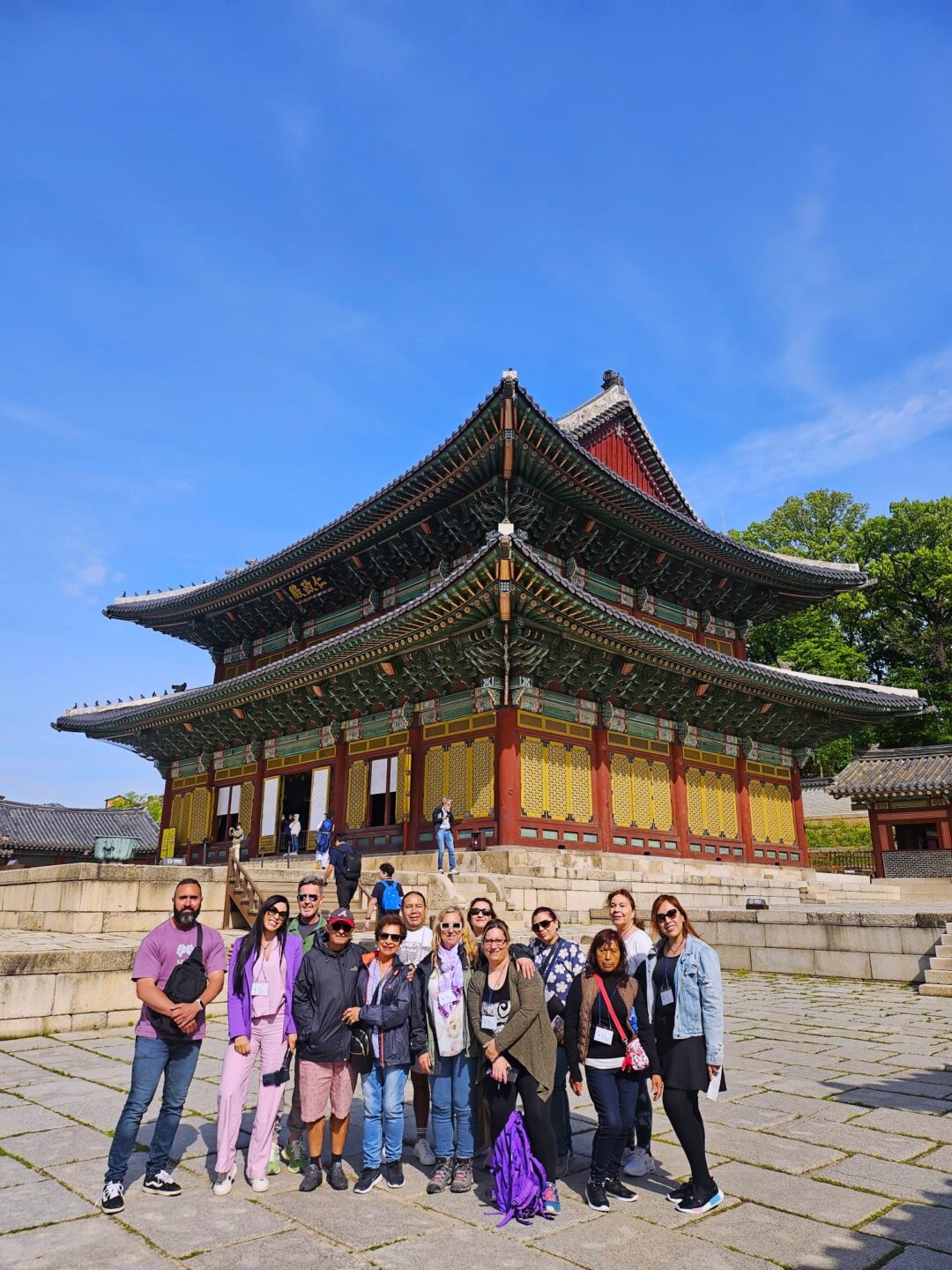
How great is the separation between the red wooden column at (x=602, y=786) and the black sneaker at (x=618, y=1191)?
660 inches

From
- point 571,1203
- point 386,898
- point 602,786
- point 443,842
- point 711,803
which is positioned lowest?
point 571,1203

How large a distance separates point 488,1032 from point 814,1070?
4291 millimetres

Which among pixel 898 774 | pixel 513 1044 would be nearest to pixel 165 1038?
pixel 513 1044

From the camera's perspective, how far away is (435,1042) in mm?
5262

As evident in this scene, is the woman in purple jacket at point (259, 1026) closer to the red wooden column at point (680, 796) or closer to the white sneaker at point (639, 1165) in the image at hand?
the white sneaker at point (639, 1165)

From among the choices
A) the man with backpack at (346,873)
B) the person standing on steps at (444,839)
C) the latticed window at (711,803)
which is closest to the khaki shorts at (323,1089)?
the man with backpack at (346,873)

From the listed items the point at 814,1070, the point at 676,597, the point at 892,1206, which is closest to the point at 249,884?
the point at 814,1070

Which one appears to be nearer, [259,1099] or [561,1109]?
[259,1099]

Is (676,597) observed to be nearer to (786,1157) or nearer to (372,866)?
(372,866)

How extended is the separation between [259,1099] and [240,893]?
9.77m

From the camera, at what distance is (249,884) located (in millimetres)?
13594

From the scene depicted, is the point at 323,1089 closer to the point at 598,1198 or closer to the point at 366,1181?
the point at 366,1181

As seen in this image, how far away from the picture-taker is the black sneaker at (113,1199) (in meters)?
4.55

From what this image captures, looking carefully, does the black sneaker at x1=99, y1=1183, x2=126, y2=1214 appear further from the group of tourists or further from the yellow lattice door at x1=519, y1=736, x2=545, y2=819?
the yellow lattice door at x1=519, y1=736, x2=545, y2=819
